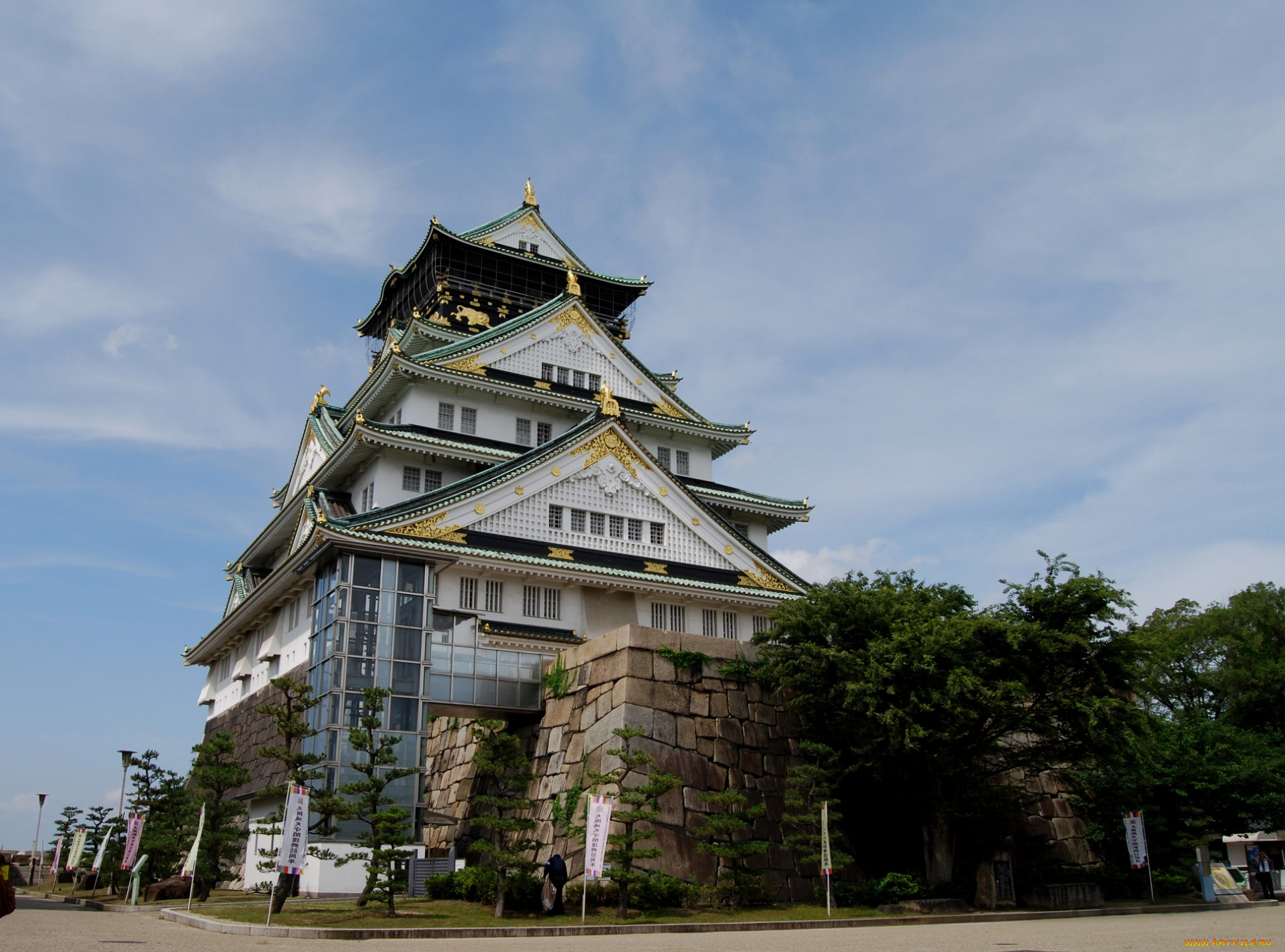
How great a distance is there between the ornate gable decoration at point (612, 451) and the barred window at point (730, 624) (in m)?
5.31

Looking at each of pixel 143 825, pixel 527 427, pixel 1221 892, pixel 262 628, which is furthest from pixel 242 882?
pixel 1221 892

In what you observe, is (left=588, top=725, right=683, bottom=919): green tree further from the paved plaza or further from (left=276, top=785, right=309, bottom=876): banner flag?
(left=276, top=785, right=309, bottom=876): banner flag

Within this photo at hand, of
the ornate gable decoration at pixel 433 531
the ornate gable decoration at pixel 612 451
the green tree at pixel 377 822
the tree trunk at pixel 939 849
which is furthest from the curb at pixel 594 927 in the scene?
the ornate gable decoration at pixel 612 451

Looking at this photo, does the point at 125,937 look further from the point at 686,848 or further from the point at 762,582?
the point at 762,582

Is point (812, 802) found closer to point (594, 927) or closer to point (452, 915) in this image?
point (594, 927)

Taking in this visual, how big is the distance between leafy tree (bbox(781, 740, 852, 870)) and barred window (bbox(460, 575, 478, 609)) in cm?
989

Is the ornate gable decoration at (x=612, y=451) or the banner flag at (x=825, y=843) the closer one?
the banner flag at (x=825, y=843)

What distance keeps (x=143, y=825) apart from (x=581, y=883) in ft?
46.7

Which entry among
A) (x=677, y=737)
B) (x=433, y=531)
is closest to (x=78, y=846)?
(x=433, y=531)

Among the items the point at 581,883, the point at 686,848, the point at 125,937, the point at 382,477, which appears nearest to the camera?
the point at 125,937

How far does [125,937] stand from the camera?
15000 mm

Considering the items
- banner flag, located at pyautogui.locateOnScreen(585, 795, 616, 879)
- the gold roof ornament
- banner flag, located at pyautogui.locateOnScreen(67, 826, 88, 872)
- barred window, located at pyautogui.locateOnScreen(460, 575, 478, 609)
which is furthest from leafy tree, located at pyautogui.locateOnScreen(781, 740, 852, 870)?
banner flag, located at pyautogui.locateOnScreen(67, 826, 88, 872)

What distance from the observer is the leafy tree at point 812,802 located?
21.7m

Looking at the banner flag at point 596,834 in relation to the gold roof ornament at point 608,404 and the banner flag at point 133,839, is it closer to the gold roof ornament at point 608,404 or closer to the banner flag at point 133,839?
the banner flag at point 133,839
